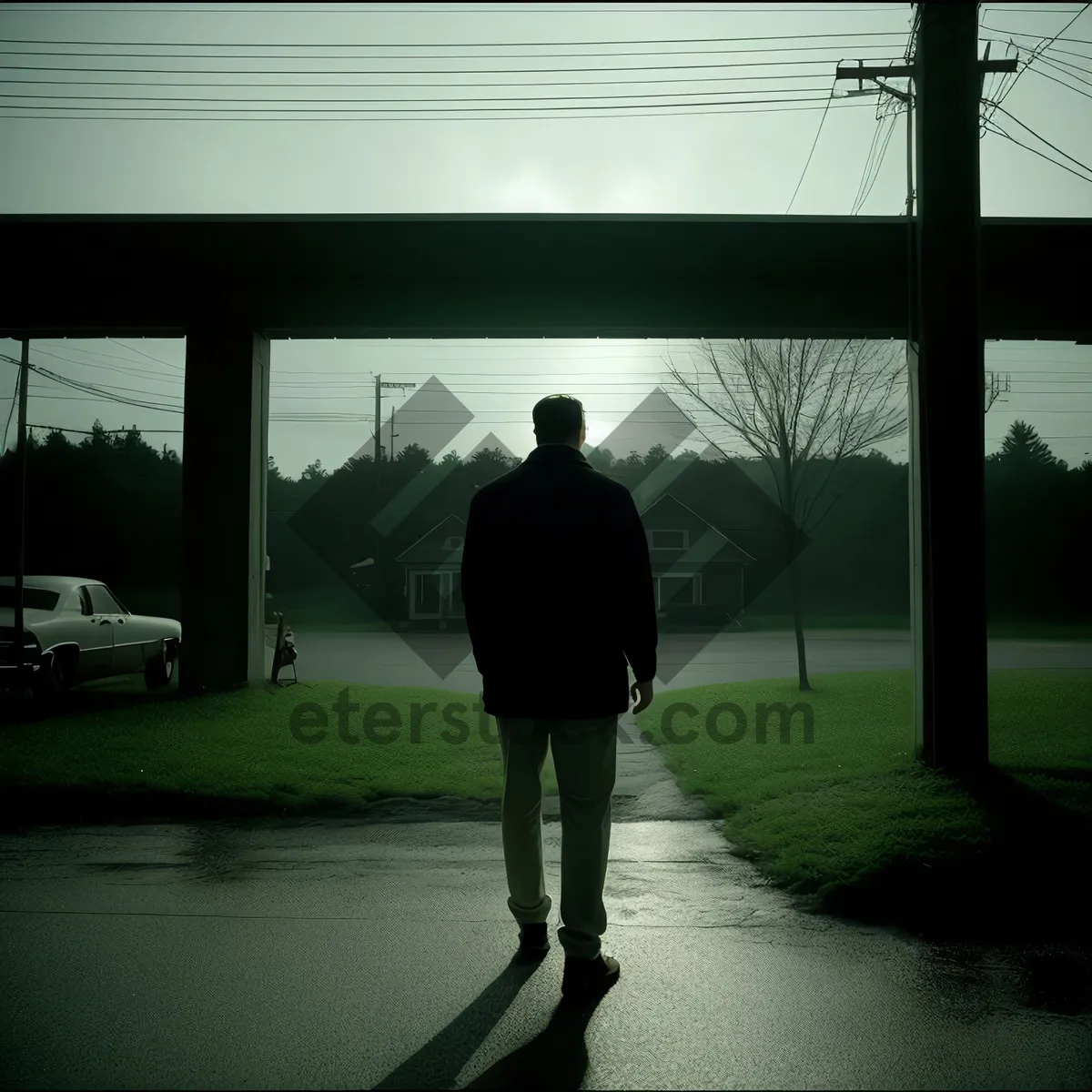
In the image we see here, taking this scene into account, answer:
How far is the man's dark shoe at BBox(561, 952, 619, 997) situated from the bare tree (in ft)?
27.3

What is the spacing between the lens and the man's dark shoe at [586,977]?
3.13m

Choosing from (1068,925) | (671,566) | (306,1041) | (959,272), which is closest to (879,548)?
(671,566)

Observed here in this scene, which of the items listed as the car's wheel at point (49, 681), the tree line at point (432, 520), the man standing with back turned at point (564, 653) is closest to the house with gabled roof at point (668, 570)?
the tree line at point (432, 520)

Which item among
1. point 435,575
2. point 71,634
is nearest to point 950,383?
point 71,634

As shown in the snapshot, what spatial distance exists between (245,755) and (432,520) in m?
26.3

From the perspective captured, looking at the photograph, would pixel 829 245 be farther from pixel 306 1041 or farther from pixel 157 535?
pixel 157 535

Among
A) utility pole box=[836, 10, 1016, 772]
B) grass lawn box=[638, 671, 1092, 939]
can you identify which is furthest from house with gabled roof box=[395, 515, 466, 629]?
utility pole box=[836, 10, 1016, 772]

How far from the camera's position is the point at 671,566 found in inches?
1227

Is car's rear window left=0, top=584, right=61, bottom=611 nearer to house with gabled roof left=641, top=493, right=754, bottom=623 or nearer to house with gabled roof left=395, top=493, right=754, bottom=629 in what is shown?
house with gabled roof left=395, top=493, right=754, bottom=629

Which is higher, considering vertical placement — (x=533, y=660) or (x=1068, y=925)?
(x=533, y=660)

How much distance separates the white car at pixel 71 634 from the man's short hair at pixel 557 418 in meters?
8.01

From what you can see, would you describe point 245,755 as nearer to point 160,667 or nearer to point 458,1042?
point 458,1042

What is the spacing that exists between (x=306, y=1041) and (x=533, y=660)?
134cm

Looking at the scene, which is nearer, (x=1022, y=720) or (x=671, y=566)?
(x=1022, y=720)
